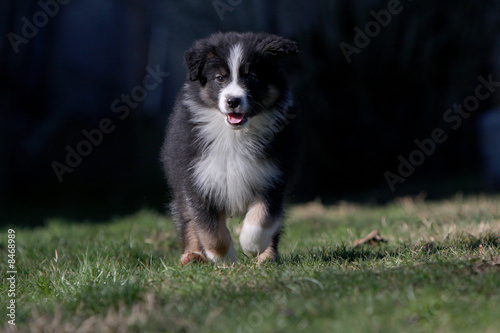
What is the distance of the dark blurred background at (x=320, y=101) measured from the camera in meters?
8.56

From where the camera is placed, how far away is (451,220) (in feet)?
16.9

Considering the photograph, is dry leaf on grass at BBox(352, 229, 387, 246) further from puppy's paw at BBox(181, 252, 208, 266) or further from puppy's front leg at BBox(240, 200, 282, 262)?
puppy's paw at BBox(181, 252, 208, 266)

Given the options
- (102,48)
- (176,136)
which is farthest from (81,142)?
(176,136)

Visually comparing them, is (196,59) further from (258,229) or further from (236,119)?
(258,229)

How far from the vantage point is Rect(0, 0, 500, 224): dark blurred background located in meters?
8.56

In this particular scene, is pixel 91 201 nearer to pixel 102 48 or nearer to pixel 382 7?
pixel 102 48

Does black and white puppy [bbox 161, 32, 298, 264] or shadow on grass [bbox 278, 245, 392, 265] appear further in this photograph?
black and white puppy [bbox 161, 32, 298, 264]

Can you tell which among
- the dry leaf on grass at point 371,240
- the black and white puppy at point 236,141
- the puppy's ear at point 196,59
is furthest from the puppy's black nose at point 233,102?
the dry leaf on grass at point 371,240

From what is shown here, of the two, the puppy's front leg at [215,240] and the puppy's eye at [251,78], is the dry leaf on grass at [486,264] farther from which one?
the puppy's eye at [251,78]

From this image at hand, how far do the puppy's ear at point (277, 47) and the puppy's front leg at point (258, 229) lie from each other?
932 mm

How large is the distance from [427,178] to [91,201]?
511 cm

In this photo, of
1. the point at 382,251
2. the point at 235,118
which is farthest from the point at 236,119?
the point at 382,251

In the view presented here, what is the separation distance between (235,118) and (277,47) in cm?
54

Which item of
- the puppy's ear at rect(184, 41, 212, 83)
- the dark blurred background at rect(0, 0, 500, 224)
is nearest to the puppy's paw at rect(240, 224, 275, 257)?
the puppy's ear at rect(184, 41, 212, 83)
